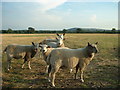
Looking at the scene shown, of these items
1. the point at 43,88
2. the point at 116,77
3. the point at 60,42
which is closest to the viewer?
the point at 43,88

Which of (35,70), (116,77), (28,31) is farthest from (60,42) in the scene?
(28,31)

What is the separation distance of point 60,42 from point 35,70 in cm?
310

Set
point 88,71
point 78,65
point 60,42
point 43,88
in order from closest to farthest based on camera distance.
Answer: point 43,88
point 78,65
point 88,71
point 60,42

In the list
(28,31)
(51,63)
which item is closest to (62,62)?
(51,63)

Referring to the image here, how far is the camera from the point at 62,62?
21.2 ft

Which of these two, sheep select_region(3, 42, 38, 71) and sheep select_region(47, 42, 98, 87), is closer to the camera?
sheep select_region(47, 42, 98, 87)

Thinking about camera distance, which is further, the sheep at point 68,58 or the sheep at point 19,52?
the sheep at point 19,52

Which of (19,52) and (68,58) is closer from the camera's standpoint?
(68,58)

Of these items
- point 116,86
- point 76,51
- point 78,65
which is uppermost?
point 76,51

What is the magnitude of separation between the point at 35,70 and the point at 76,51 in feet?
11.1

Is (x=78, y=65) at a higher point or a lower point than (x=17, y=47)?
lower

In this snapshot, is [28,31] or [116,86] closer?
[116,86]

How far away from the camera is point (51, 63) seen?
6.52 metres

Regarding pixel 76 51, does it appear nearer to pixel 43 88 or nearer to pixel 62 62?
pixel 62 62
